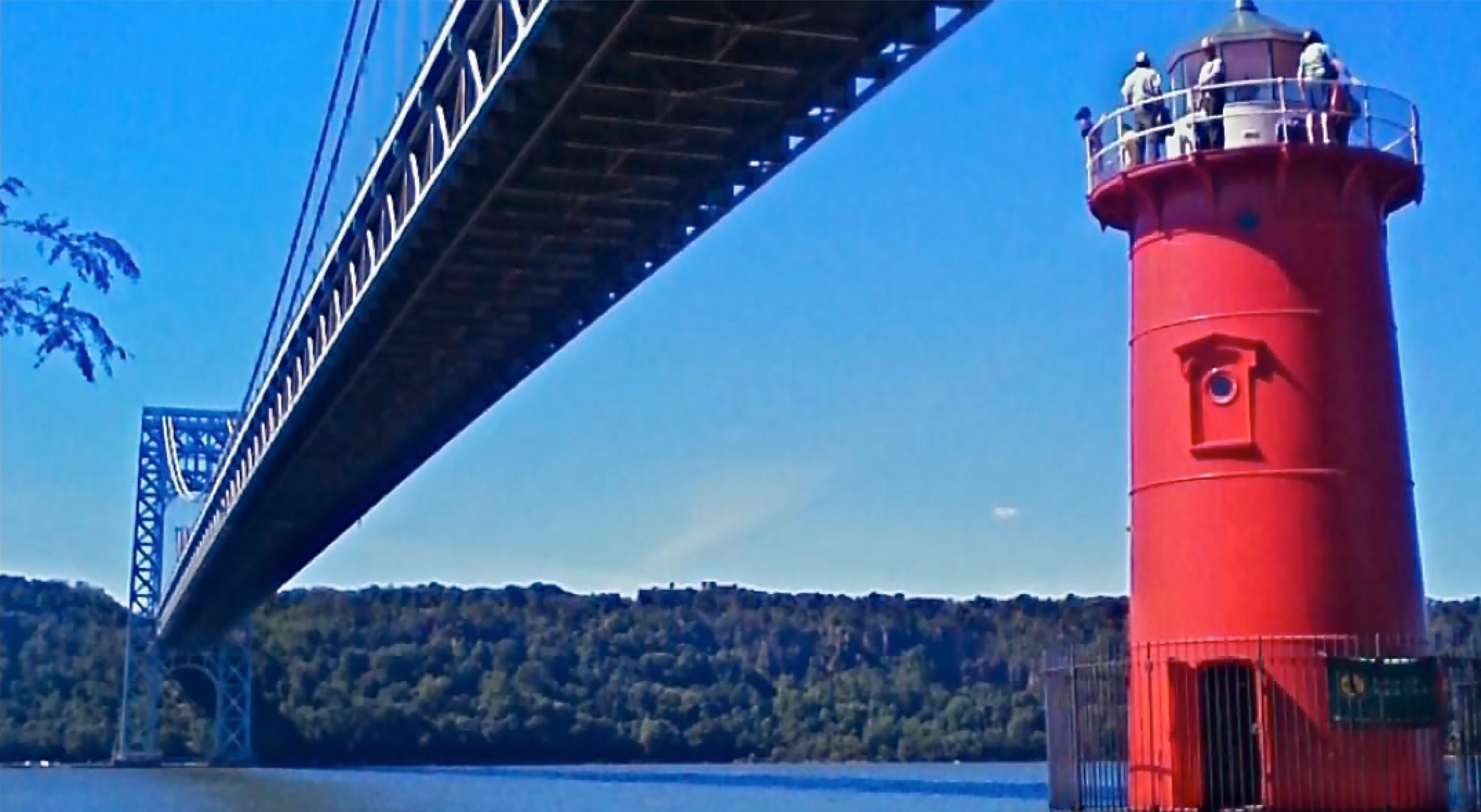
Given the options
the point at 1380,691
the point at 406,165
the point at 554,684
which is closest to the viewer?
the point at 1380,691

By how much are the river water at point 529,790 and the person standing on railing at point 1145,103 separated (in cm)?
2702

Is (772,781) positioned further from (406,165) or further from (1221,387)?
(1221,387)

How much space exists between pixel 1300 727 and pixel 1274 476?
1.83 m

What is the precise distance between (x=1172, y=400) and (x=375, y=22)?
78.7 feet

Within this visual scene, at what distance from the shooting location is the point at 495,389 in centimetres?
3419

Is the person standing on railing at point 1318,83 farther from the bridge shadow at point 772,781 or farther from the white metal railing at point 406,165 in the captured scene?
the bridge shadow at point 772,781

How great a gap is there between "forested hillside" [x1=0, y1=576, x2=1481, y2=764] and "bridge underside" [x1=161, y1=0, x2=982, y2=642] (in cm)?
5916

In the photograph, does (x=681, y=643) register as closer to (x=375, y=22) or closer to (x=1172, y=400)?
(x=375, y=22)

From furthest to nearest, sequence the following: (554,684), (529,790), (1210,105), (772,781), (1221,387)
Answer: (554,684)
(772,781)
(529,790)
(1210,105)
(1221,387)

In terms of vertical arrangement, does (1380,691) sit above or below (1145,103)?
below

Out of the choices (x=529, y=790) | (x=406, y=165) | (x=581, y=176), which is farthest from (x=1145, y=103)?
(x=529, y=790)

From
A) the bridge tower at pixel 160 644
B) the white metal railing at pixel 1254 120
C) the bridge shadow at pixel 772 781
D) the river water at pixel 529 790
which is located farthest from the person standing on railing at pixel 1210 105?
the bridge tower at pixel 160 644

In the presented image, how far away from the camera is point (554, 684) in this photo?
10631 centimetres

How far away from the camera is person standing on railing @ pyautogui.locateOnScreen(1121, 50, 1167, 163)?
15930 mm
